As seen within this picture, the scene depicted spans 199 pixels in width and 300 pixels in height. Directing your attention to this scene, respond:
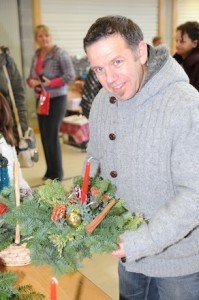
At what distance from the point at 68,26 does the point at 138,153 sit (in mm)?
5497

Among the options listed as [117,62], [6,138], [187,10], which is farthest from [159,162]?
[187,10]

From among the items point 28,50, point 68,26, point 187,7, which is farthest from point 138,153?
point 187,7

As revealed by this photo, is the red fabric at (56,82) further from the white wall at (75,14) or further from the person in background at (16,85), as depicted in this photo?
the white wall at (75,14)

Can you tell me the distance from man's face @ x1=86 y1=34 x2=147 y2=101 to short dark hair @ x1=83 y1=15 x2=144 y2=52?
0.04ft

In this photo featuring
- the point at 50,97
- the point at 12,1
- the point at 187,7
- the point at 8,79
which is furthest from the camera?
the point at 187,7

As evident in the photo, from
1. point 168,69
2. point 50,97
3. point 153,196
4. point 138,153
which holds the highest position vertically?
point 168,69

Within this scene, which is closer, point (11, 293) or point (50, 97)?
point (11, 293)

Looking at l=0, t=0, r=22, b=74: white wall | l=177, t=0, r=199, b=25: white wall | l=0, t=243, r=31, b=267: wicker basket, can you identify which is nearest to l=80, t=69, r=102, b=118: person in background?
l=0, t=243, r=31, b=267: wicker basket

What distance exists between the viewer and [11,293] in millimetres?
997

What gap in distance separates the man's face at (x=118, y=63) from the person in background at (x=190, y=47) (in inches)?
70.5

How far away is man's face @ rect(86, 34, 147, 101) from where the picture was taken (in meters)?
0.96

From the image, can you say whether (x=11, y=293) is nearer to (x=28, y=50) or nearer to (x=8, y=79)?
(x=8, y=79)

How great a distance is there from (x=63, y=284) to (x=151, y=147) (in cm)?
58

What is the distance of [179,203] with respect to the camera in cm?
97
